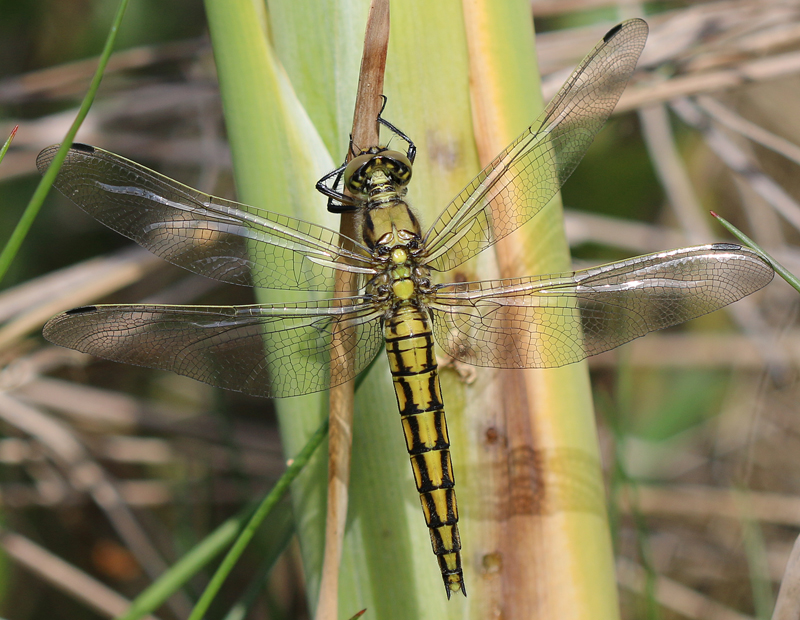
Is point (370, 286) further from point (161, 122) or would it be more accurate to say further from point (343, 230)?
point (161, 122)

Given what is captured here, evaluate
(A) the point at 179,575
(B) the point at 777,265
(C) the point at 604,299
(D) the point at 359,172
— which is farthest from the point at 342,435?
(B) the point at 777,265

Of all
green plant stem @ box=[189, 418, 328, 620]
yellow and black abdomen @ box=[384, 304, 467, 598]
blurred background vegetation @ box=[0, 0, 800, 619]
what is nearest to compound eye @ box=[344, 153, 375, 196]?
yellow and black abdomen @ box=[384, 304, 467, 598]

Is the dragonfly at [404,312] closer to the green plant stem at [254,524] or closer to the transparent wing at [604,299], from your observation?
the transparent wing at [604,299]

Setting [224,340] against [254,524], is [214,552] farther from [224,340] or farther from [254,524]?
[224,340]

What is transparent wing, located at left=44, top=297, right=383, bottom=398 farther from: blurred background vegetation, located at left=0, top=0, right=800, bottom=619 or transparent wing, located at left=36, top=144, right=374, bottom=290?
blurred background vegetation, located at left=0, top=0, right=800, bottom=619

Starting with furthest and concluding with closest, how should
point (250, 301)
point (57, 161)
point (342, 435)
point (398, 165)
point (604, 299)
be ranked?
point (250, 301)
point (604, 299)
point (398, 165)
point (342, 435)
point (57, 161)

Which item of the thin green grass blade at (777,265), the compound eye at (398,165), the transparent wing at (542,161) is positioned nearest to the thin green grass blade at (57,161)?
the compound eye at (398,165)

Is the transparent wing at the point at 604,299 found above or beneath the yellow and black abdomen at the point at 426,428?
above
